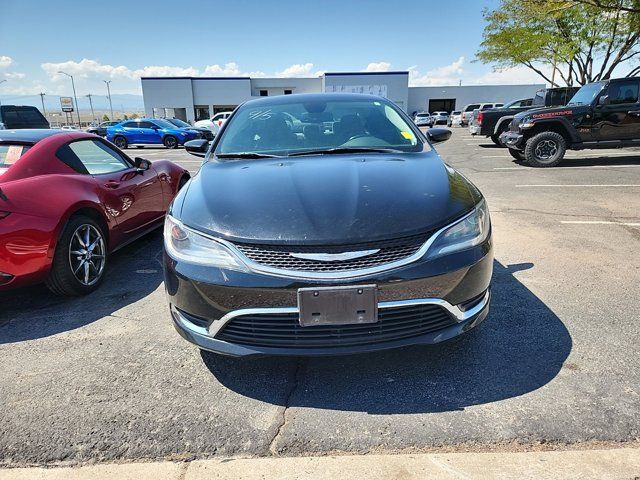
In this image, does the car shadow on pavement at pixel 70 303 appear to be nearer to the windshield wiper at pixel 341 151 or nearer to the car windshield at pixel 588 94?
the windshield wiper at pixel 341 151

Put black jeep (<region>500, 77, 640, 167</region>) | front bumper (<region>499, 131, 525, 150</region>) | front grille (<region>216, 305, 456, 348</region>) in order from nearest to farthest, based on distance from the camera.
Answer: front grille (<region>216, 305, 456, 348</region>) → black jeep (<region>500, 77, 640, 167</region>) → front bumper (<region>499, 131, 525, 150</region>)

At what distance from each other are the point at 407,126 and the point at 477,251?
164 cm

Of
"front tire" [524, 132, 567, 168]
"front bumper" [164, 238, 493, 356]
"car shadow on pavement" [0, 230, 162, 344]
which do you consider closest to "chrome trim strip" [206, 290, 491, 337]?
"front bumper" [164, 238, 493, 356]

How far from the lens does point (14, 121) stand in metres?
15.9

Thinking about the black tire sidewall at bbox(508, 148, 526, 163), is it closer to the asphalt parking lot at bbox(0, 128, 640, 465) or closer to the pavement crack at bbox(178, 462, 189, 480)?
the asphalt parking lot at bbox(0, 128, 640, 465)

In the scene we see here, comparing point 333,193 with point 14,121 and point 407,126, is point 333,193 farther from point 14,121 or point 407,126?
point 14,121

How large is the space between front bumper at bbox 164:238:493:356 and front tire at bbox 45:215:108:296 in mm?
1652

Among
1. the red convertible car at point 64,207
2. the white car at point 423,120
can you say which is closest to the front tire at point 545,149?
the white car at point 423,120

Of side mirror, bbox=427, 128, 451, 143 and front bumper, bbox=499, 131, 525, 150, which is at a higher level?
side mirror, bbox=427, 128, 451, 143

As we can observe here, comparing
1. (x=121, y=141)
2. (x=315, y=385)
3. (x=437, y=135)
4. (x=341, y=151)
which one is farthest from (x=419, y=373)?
(x=121, y=141)

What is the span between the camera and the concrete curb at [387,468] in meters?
1.73

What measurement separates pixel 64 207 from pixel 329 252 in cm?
246

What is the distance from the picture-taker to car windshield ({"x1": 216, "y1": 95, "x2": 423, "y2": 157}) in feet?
10.5

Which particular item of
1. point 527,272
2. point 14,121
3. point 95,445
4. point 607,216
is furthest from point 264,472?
point 14,121
